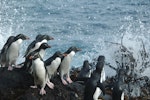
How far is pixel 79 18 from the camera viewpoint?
29.1 meters

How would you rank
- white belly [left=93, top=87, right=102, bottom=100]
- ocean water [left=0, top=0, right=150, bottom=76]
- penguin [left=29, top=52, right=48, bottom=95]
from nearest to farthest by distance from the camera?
penguin [left=29, top=52, right=48, bottom=95]
white belly [left=93, top=87, right=102, bottom=100]
ocean water [left=0, top=0, right=150, bottom=76]

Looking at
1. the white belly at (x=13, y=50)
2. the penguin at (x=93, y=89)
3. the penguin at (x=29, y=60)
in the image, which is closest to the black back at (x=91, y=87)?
the penguin at (x=93, y=89)

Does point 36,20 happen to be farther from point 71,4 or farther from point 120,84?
point 120,84

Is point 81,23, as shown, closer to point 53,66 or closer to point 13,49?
point 13,49

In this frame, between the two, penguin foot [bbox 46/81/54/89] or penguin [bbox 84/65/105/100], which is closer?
penguin [bbox 84/65/105/100]

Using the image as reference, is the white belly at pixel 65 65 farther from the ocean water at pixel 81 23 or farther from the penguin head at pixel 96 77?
the ocean water at pixel 81 23

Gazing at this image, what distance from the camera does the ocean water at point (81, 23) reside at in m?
20.0

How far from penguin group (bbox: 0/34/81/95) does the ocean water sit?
5213 millimetres

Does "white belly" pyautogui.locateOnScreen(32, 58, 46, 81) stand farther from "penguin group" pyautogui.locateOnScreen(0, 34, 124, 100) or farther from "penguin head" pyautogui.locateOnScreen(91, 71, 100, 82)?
"penguin head" pyautogui.locateOnScreen(91, 71, 100, 82)

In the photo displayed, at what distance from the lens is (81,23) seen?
89.9 feet

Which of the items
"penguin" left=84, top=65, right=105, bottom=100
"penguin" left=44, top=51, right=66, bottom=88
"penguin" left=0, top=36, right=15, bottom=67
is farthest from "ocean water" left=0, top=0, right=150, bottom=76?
"penguin" left=84, top=65, right=105, bottom=100

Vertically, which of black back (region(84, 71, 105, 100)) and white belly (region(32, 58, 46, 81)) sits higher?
white belly (region(32, 58, 46, 81))

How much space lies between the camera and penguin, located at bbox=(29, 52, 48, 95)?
8.52 m

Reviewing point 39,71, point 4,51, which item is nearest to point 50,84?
point 39,71
